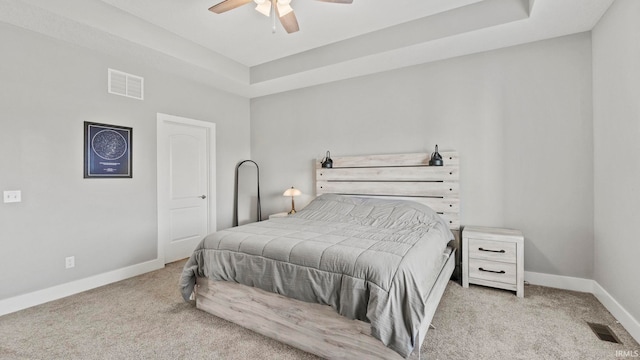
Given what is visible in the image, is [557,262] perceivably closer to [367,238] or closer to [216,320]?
[367,238]

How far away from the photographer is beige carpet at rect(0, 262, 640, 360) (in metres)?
1.94

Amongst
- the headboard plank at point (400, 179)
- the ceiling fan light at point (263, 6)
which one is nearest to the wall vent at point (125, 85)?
the ceiling fan light at point (263, 6)

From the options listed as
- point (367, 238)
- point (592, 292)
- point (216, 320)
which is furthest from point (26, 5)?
point (592, 292)

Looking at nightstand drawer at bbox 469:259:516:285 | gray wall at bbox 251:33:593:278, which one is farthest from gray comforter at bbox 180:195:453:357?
gray wall at bbox 251:33:593:278

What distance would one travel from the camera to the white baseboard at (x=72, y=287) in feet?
8.48

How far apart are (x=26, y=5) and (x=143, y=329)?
9.06 ft

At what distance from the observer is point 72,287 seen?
2955mm

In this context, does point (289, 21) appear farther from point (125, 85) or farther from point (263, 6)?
point (125, 85)

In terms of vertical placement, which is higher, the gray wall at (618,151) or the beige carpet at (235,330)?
the gray wall at (618,151)

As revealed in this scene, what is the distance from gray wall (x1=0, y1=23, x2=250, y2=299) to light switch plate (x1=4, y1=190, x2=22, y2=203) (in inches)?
1.6

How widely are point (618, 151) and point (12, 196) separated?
5.15 m

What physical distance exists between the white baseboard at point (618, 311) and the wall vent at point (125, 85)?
5.06 meters

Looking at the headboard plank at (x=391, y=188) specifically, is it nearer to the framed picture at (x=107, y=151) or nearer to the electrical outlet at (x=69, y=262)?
the framed picture at (x=107, y=151)

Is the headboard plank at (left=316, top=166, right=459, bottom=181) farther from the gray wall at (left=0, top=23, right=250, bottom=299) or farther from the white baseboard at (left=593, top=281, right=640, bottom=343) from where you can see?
the gray wall at (left=0, top=23, right=250, bottom=299)
